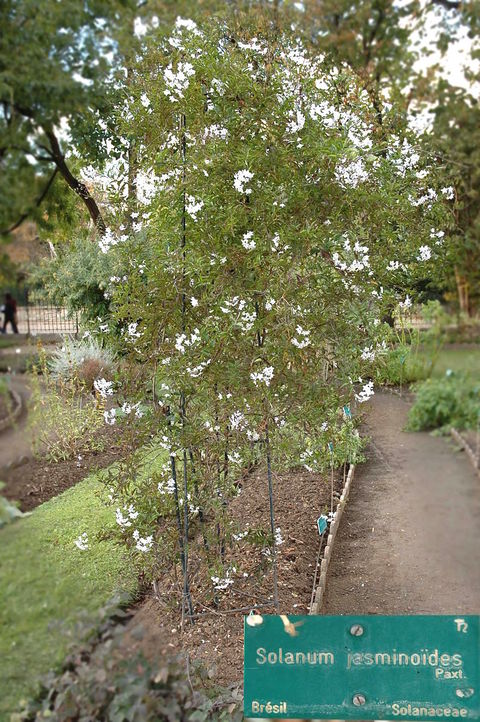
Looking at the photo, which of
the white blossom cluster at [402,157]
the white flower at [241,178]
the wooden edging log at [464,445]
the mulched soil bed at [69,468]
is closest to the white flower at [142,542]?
the mulched soil bed at [69,468]

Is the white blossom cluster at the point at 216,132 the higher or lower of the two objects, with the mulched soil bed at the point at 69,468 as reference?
higher

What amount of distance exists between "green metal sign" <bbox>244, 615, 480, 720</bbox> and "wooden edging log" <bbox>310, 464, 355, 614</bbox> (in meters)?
1.10

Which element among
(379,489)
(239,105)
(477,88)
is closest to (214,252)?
(239,105)

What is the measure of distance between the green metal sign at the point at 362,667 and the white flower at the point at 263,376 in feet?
2.28

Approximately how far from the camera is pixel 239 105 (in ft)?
6.34

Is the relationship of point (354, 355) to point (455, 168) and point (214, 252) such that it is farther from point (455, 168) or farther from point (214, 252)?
point (455, 168)

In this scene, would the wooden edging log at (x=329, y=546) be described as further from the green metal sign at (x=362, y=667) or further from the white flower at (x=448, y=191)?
the white flower at (x=448, y=191)

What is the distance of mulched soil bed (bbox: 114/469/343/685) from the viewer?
6.30 feet

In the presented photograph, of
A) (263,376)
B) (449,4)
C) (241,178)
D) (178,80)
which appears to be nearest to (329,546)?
(263,376)

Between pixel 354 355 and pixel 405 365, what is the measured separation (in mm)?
931

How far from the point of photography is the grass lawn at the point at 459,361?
1.96 metres

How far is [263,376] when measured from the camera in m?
1.93

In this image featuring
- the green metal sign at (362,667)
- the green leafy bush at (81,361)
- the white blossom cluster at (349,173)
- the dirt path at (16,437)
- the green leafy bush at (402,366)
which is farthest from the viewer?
the green leafy bush at (81,361)

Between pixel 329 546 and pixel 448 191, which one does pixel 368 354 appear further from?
pixel 329 546
